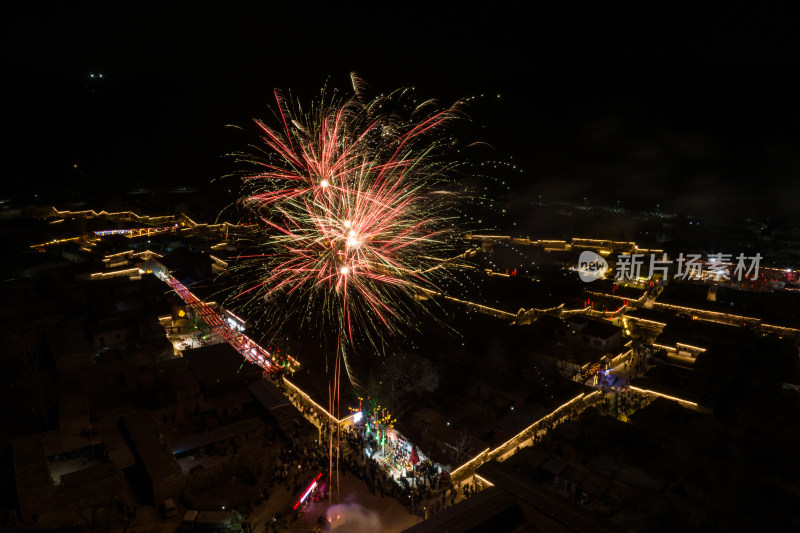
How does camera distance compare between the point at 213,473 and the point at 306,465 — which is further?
the point at 306,465

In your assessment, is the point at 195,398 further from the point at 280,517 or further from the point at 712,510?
the point at 712,510

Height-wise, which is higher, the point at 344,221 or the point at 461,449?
the point at 344,221

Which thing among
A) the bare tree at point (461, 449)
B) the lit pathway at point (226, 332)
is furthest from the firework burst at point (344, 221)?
the bare tree at point (461, 449)

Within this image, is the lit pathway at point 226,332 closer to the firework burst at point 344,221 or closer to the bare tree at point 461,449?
the firework burst at point 344,221

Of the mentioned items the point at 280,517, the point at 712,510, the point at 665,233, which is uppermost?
the point at 665,233

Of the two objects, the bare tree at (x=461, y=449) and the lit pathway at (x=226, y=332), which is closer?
the bare tree at (x=461, y=449)

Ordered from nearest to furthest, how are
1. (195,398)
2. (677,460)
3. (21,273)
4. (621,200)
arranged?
(677,460) < (195,398) < (21,273) < (621,200)

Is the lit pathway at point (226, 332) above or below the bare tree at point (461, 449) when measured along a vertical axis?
above

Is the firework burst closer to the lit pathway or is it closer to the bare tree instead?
the lit pathway

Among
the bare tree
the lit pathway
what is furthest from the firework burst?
the bare tree

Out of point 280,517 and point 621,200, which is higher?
point 621,200

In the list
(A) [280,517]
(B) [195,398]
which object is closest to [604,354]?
(A) [280,517]
